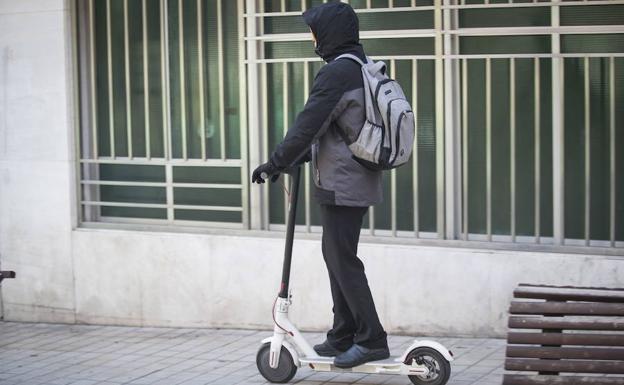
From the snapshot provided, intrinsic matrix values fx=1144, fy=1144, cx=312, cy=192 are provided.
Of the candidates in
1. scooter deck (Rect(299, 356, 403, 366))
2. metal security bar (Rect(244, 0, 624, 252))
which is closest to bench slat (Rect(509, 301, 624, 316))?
scooter deck (Rect(299, 356, 403, 366))

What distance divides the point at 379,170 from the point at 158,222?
3155mm

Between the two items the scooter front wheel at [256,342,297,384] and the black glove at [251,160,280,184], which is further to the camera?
the scooter front wheel at [256,342,297,384]

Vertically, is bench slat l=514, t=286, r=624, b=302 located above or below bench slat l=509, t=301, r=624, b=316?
above

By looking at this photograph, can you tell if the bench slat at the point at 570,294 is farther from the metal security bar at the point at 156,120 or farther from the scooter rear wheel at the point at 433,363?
the metal security bar at the point at 156,120

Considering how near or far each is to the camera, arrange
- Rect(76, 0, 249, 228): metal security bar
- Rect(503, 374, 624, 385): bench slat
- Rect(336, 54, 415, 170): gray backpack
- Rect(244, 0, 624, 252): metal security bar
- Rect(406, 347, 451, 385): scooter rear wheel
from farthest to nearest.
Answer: Rect(76, 0, 249, 228): metal security bar, Rect(244, 0, 624, 252): metal security bar, Rect(406, 347, 451, 385): scooter rear wheel, Rect(336, 54, 415, 170): gray backpack, Rect(503, 374, 624, 385): bench slat

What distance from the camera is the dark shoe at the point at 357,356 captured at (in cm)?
614

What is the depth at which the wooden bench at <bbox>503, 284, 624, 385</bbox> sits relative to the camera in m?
4.67

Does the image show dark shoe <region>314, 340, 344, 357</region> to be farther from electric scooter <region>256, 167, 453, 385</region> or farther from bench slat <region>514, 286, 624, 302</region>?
bench slat <region>514, 286, 624, 302</region>

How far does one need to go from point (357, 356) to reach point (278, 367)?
555 millimetres

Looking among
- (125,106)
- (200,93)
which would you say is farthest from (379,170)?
(125,106)

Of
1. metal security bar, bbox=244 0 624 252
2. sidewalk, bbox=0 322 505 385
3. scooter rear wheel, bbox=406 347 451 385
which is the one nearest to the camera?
scooter rear wheel, bbox=406 347 451 385

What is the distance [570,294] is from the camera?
4977 mm

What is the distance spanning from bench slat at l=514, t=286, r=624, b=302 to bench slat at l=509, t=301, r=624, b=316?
67 mm

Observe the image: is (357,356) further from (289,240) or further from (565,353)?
(565,353)
